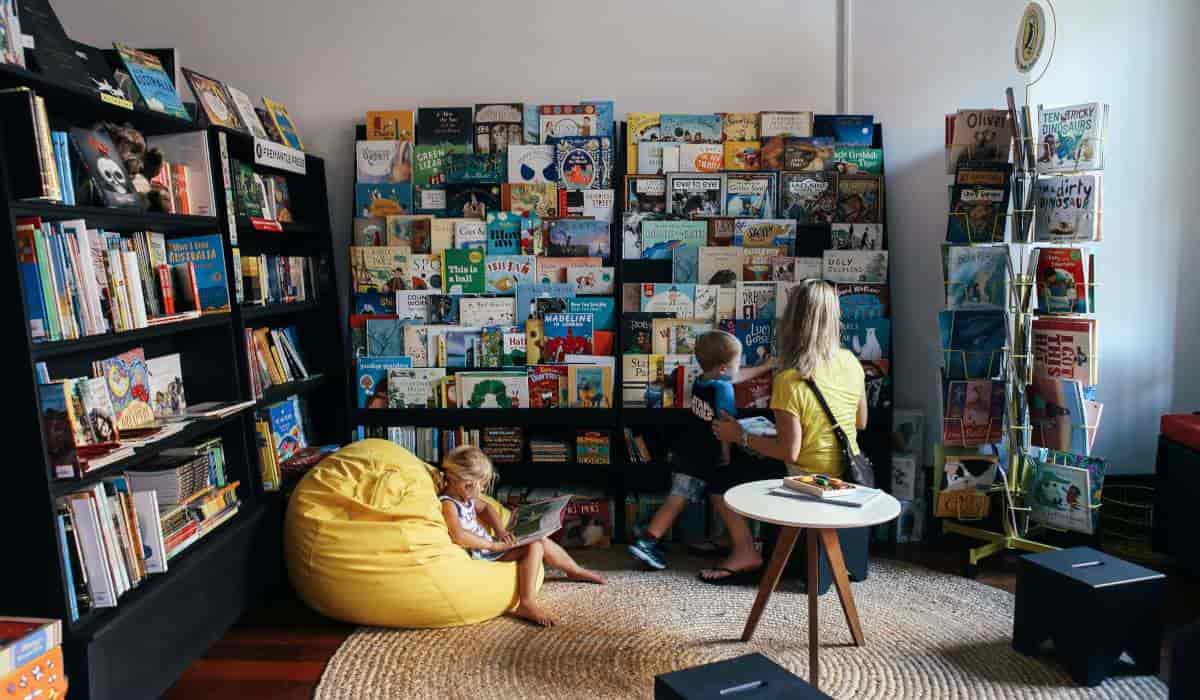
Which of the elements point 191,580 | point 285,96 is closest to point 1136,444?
point 191,580

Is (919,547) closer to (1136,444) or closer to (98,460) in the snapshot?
(1136,444)

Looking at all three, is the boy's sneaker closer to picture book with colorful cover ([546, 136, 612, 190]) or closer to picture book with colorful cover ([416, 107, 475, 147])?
picture book with colorful cover ([546, 136, 612, 190])

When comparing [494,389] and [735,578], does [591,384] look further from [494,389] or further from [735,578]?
[735,578]

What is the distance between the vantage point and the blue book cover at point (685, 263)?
4047 mm

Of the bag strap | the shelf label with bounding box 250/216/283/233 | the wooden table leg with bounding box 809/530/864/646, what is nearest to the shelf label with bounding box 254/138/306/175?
the shelf label with bounding box 250/216/283/233

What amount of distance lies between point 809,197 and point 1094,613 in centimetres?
214

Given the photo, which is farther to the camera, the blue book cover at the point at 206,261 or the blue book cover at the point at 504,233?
the blue book cover at the point at 504,233

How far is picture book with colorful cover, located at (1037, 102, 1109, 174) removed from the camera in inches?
132

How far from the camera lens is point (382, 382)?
4.12 meters

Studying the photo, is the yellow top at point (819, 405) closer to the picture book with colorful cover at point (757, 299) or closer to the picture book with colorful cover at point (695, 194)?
the picture book with colorful cover at point (757, 299)

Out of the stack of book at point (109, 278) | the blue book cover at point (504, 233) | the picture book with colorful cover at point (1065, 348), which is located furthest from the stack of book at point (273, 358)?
the picture book with colorful cover at point (1065, 348)

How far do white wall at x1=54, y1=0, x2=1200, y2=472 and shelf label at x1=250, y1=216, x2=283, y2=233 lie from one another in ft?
2.39

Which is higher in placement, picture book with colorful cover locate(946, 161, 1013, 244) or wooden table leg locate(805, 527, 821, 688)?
picture book with colorful cover locate(946, 161, 1013, 244)

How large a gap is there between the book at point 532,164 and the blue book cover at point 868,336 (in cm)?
156
